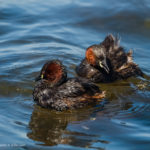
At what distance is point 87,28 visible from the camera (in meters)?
12.7

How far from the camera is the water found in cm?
606

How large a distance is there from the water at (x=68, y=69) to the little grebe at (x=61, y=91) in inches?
6.6

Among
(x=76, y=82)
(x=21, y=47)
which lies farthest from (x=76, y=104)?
(x=21, y=47)

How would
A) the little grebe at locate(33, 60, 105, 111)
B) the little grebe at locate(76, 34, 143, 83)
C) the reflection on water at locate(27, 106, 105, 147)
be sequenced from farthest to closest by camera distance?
1. the little grebe at locate(76, 34, 143, 83)
2. the little grebe at locate(33, 60, 105, 111)
3. the reflection on water at locate(27, 106, 105, 147)

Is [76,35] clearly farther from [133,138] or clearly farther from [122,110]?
[133,138]

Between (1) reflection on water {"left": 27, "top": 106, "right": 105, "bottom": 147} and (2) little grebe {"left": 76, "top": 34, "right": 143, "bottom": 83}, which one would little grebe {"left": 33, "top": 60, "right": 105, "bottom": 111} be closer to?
(1) reflection on water {"left": 27, "top": 106, "right": 105, "bottom": 147}

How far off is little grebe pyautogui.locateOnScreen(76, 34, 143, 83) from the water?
243 millimetres

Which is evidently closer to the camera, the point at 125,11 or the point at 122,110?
the point at 122,110

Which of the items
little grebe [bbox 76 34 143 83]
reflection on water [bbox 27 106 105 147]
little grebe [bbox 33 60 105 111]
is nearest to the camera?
reflection on water [bbox 27 106 105 147]

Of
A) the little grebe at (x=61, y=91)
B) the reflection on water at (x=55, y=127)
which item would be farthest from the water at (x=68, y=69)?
the little grebe at (x=61, y=91)

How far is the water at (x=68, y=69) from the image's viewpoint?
606 cm

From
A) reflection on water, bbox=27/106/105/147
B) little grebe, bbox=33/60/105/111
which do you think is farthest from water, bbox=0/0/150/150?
little grebe, bbox=33/60/105/111

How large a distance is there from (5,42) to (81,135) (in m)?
5.65

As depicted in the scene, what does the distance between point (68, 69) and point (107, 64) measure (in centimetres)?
108
